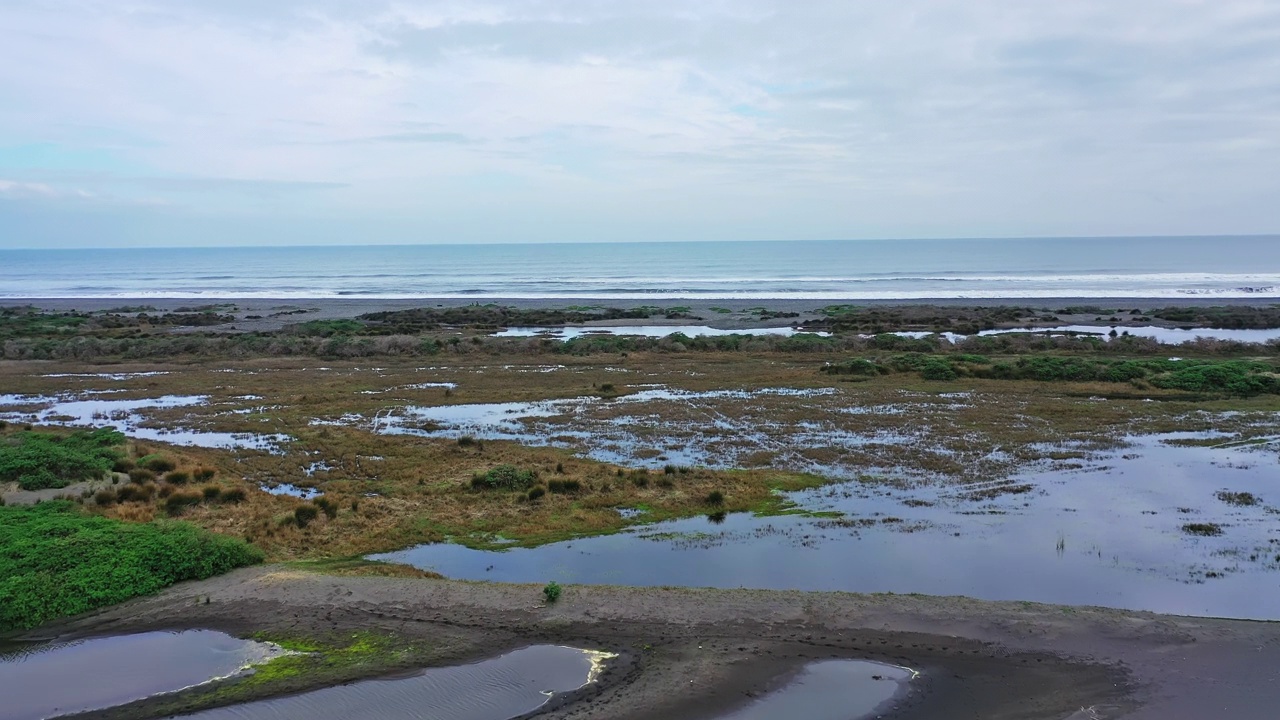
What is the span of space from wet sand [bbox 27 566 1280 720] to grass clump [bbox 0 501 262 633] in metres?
0.46

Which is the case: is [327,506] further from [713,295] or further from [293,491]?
[713,295]

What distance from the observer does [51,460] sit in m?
20.8

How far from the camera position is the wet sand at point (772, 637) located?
11000 millimetres

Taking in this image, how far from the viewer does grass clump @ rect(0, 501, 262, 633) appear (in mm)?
13461

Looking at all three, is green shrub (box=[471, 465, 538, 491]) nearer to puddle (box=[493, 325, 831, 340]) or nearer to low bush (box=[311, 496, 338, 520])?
low bush (box=[311, 496, 338, 520])

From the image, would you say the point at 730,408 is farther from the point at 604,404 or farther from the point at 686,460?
the point at 686,460

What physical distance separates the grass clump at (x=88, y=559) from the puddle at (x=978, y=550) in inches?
143

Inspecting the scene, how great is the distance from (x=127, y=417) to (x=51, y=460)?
542 inches

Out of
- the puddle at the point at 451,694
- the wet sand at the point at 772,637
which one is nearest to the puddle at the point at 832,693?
the wet sand at the point at 772,637

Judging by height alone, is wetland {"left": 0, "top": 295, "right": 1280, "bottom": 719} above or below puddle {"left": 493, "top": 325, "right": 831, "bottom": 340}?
below

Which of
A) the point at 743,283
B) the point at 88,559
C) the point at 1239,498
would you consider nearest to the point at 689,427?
the point at 1239,498

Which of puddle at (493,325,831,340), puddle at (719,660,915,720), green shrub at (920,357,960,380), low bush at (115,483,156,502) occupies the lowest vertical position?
puddle at (719,660,915,720)

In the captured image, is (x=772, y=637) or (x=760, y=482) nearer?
(x=772, y=637)

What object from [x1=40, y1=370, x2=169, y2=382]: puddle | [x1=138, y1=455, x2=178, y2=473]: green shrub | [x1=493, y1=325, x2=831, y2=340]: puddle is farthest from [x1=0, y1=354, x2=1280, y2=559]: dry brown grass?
[x1=493, y1=325, x2=831, y2=340]: puddle
